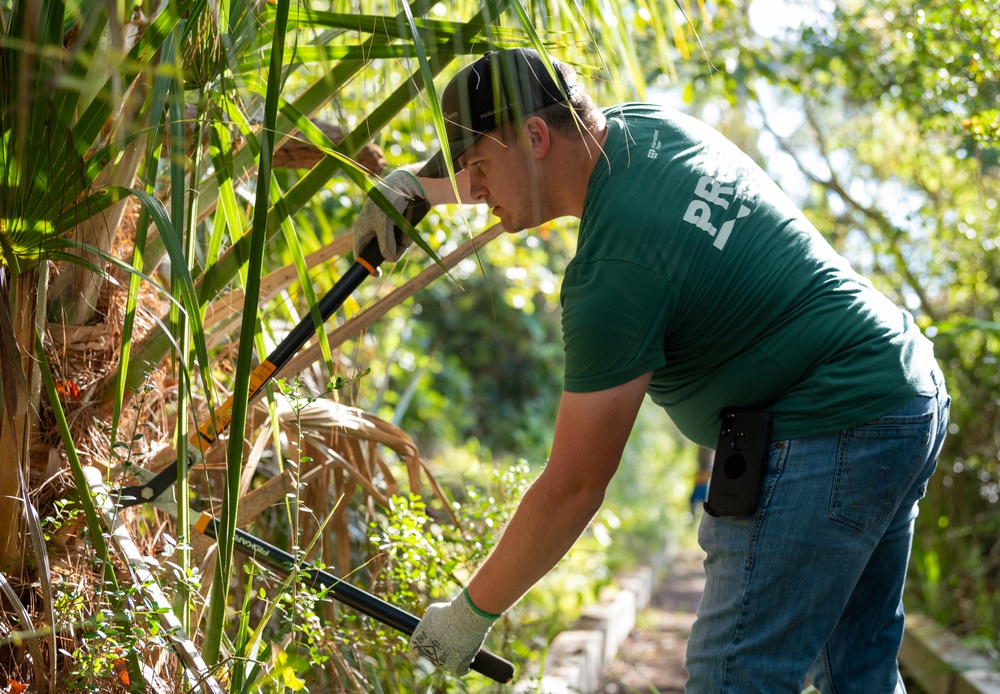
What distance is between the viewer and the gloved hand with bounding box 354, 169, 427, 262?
1933mm

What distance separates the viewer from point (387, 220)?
192 centimetres

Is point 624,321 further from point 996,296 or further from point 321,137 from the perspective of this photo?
point 996,296

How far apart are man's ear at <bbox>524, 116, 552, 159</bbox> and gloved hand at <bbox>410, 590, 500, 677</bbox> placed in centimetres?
86

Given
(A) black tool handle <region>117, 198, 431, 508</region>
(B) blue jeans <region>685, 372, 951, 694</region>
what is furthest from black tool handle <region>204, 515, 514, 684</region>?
(B) blue jeans <region>685, 372, 951, 694</region>

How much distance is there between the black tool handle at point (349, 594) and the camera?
5.85 ft

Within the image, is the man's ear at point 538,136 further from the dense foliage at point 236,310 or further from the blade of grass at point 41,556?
the blade of grass at point 41,556

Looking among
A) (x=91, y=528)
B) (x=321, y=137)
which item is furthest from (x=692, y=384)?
(x=91, y=528)

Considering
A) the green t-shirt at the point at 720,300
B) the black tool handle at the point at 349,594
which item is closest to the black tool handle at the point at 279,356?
the black tool handle at the point at 349,594

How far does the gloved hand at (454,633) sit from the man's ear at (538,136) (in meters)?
0.86

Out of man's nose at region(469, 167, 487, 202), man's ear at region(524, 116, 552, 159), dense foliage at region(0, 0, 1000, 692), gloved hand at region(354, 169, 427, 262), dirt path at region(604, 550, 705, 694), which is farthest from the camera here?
dirt path at region(604, 550, 705, 694)

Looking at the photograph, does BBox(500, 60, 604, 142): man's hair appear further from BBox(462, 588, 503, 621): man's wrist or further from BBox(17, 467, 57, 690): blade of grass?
BBox(17, 467, 57, 690): blade of grass

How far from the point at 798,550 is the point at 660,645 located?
11.5 ft

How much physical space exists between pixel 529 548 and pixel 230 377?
101 centimetres

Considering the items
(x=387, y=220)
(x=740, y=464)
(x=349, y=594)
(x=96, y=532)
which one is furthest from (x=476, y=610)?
(x=387, y=220)
